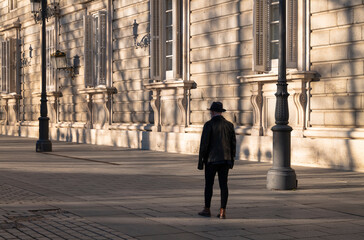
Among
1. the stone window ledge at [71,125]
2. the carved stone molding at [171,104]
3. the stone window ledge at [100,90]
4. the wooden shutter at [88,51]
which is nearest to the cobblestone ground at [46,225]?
the carved stone molding at [171,104]

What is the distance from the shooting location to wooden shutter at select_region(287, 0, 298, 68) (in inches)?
611

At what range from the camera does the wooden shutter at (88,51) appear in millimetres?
25266

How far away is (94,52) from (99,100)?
1.91 metres

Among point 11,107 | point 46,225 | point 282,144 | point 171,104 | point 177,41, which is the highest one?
point 177,41

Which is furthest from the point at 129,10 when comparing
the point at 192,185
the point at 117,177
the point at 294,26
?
the point at 192,185

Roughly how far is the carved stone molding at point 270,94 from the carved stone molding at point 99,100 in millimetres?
8317

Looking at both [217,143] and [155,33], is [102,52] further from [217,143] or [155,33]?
[217,143]

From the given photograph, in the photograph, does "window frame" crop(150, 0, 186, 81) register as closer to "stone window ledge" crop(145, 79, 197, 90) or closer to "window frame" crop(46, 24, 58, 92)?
"stone window ledge" crop(145, 79, 197, 90)

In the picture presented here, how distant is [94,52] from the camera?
2538 centimetres

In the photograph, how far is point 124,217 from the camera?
8.17 meters

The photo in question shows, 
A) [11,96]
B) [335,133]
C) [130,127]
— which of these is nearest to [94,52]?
[130,127]

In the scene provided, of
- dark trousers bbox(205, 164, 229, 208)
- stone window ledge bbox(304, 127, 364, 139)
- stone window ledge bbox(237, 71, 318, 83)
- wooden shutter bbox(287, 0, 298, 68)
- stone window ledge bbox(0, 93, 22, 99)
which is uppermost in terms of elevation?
wooden shutter bbox(287, 0, 298, 68)

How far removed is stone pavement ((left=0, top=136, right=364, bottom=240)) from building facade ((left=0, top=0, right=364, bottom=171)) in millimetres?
1454

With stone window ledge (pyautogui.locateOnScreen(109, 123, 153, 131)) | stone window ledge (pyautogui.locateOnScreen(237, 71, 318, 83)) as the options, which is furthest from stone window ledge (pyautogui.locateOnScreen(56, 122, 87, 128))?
stone window ledge (pyautogui.locateOnScreen(237, 71, 318, 83))
